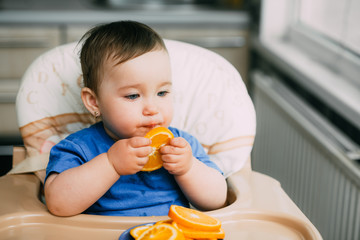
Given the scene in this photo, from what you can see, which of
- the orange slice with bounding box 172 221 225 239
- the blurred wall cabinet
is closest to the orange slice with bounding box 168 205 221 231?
the orange slice with bounding box 172 221 225 239

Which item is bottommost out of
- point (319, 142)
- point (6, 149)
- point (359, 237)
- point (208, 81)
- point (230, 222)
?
point (6, 149)

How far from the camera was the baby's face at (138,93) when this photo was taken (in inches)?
38.9

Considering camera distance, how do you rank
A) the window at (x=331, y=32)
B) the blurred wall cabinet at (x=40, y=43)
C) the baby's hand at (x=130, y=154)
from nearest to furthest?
the baby's hand at (x=130, y=154)
the window at (x=331, y=32)
the blurred wall cabinet at (x=40, y=43)

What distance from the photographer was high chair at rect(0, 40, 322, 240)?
0.99 m

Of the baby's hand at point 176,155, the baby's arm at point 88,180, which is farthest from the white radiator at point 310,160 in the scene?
the baby's arm at point 88,180

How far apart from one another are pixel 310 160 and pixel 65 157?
3.01 ft

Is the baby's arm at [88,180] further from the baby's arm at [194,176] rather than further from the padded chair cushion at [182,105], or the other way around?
the padded chair cushion at [182,105]

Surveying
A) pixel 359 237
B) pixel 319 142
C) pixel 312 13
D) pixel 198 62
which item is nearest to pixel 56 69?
pixel 198 62

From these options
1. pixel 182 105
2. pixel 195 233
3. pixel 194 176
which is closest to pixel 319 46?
pixel 182 105

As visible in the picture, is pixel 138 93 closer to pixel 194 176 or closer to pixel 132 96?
pixel 132 96

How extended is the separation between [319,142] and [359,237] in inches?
12.6

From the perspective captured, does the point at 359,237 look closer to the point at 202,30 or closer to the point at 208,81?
the point at 208,81

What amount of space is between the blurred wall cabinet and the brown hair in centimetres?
136

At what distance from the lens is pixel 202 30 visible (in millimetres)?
2449
